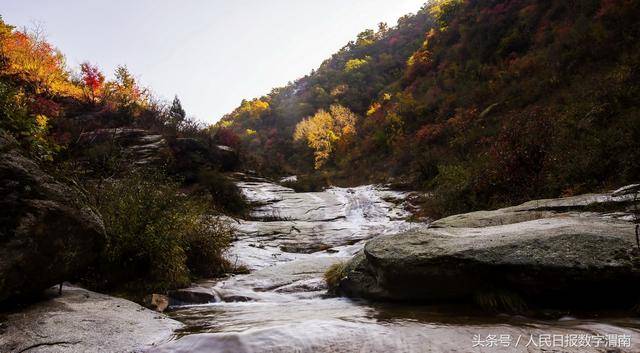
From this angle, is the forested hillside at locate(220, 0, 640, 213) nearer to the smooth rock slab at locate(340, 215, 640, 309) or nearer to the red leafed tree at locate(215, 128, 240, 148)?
the red leafed tree at locate(215, 128, 240, 148)

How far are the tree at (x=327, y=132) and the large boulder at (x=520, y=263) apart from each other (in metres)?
32.7

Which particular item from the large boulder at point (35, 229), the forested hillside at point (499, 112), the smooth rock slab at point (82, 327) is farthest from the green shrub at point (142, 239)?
the forested hillside at point (499, 112)

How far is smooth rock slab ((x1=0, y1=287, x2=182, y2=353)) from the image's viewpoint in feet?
10.5

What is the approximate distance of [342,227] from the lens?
12.1m

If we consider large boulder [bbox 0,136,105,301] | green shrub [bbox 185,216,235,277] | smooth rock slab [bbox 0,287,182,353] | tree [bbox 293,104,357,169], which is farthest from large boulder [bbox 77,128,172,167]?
tree [bbox 293,104,357,169]

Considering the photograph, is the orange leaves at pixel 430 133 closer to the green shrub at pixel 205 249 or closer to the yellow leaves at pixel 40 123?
the green shrub at pixel 205 249

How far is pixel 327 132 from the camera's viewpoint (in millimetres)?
40188

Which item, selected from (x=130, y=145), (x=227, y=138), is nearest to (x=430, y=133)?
(x=227, y=138)

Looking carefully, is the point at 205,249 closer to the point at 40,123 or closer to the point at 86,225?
the point at 86,225

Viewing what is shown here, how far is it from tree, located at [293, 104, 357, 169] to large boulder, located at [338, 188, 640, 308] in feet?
107

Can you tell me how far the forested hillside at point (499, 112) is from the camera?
9.14m

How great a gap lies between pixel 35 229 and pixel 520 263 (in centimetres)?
496

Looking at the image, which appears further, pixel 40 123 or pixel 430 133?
pixel 430 133

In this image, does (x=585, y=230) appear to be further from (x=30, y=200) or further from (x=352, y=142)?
(x=352, y=142)
